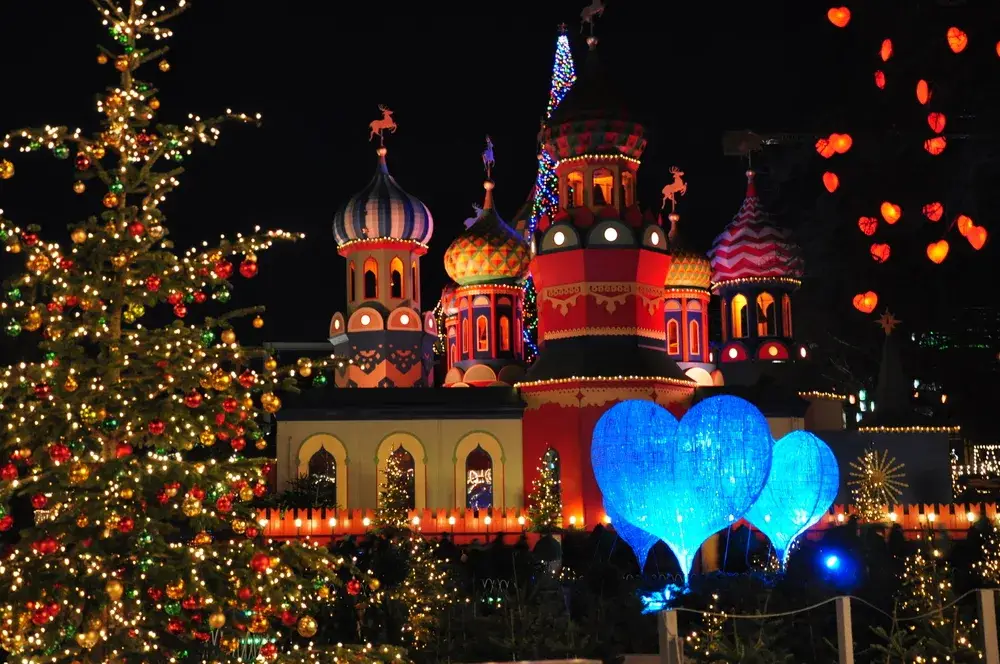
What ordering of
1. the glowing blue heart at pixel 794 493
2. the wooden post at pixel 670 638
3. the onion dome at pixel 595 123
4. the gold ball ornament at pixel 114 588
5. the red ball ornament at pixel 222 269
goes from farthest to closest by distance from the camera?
the onion dome at pixel 595 123
the glowing blue heart at pixel 794 493
the wooden post at pixel 670 638
the red ball ornament at pixel 222 269
the gold ball ornament at pixel 114 588

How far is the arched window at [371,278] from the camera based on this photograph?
125ft

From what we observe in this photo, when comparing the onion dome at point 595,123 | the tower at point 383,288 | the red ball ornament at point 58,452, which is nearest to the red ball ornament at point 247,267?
the red ball ornament at point 58,452

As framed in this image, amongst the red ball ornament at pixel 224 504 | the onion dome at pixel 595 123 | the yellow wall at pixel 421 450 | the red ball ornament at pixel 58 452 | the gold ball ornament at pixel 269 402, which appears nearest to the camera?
the red ball ornament at pixel 58 452

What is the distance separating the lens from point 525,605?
17.6 m

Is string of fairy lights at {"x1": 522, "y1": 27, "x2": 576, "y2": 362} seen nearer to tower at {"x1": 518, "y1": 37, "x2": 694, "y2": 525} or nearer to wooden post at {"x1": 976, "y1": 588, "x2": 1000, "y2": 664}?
tower at {"x1": 518, "y1": 37, "x2": 694, "y2": 525}

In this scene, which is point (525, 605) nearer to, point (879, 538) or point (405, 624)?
point (405, 624)

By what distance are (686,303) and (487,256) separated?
7091mm

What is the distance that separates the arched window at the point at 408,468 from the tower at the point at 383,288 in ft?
15.0

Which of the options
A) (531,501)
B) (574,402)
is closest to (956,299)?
(574,402)

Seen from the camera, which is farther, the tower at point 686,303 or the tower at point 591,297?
the tower at point 686,303

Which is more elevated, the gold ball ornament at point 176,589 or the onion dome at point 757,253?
the onion dome at point 757,253

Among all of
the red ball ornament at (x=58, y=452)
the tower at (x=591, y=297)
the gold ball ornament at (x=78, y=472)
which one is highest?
the tower at (x=591, y=297)

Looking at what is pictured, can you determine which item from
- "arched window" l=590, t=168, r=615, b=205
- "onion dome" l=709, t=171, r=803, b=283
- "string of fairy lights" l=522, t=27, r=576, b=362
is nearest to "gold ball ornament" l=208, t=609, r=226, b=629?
"arched window" l=590, t=168, r=615, b=205

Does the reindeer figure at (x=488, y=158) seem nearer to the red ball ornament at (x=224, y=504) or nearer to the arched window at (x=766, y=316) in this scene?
the arched window at (x=766, y=316)
